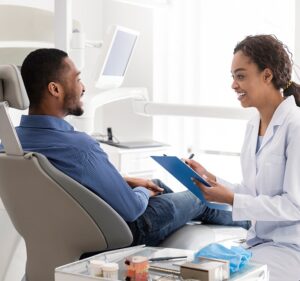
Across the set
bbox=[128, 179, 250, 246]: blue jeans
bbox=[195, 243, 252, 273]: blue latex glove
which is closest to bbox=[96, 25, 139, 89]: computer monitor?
bbox=[128, 179, 250, 246]: blue jeans

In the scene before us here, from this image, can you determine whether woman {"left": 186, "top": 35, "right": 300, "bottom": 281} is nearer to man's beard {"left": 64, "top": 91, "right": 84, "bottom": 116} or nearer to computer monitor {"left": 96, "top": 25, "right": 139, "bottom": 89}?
man's beard {"left": 64, "top": 91, "right": 84, "bottom": 116}

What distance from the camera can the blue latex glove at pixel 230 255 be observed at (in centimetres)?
137

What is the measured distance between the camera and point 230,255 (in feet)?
4.54

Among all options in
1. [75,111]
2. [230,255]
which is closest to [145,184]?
[75,111]

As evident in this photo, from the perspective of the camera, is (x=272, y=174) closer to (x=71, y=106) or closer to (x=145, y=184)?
(x=145, y=184)

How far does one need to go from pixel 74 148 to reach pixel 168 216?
1.63 feet

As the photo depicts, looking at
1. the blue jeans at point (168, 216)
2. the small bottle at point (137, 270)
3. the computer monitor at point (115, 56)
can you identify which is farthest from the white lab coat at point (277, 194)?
the computer monitor at point (115, 56)

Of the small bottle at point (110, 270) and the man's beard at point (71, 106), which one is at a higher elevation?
the man's beard at point (71, 106)

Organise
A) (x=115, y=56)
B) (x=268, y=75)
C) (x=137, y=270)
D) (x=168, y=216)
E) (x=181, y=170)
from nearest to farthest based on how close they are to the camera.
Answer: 1. (x=137, y=270)
2. (x=181, y=170)
3. (x=268, y=75)
4. (x=168, y=216)
5. (x=115, y=56)

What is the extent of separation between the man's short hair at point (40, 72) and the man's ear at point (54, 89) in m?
0.01

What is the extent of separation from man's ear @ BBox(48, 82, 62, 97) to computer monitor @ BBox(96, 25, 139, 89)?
3.63ft

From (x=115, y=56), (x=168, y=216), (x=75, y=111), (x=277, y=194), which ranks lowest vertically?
(x=168, y=216)

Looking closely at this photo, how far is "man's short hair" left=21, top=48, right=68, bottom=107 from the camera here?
1.93 metres

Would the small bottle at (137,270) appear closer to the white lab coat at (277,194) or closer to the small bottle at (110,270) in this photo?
the small bottle at (110,270)
